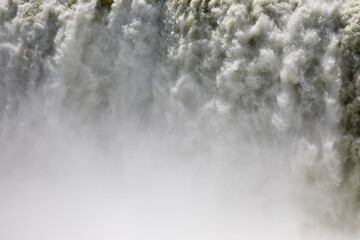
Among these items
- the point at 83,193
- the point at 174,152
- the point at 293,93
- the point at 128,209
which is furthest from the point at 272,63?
the point at 83,193

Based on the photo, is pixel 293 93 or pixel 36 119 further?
pixel 36 119

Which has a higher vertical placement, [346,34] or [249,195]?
[346,34]

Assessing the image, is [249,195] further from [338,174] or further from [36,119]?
[36,119]

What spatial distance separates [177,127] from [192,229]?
1.39m

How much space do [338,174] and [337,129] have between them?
50cm

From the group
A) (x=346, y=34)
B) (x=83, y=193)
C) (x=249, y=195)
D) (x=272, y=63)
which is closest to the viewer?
(x=346, y=34)

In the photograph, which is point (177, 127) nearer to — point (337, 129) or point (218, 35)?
point (218, 35)

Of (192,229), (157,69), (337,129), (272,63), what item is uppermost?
(157,69)

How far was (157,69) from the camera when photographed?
620cm

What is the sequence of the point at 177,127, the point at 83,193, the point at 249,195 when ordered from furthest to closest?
the point at 83,193, the point at 177,127, the point at 249,195

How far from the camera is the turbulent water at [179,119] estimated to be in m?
4.96

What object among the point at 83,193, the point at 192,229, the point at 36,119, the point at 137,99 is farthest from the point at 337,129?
the point at 36,119

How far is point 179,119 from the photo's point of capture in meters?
6.02

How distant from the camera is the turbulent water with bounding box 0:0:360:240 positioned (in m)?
4.96
